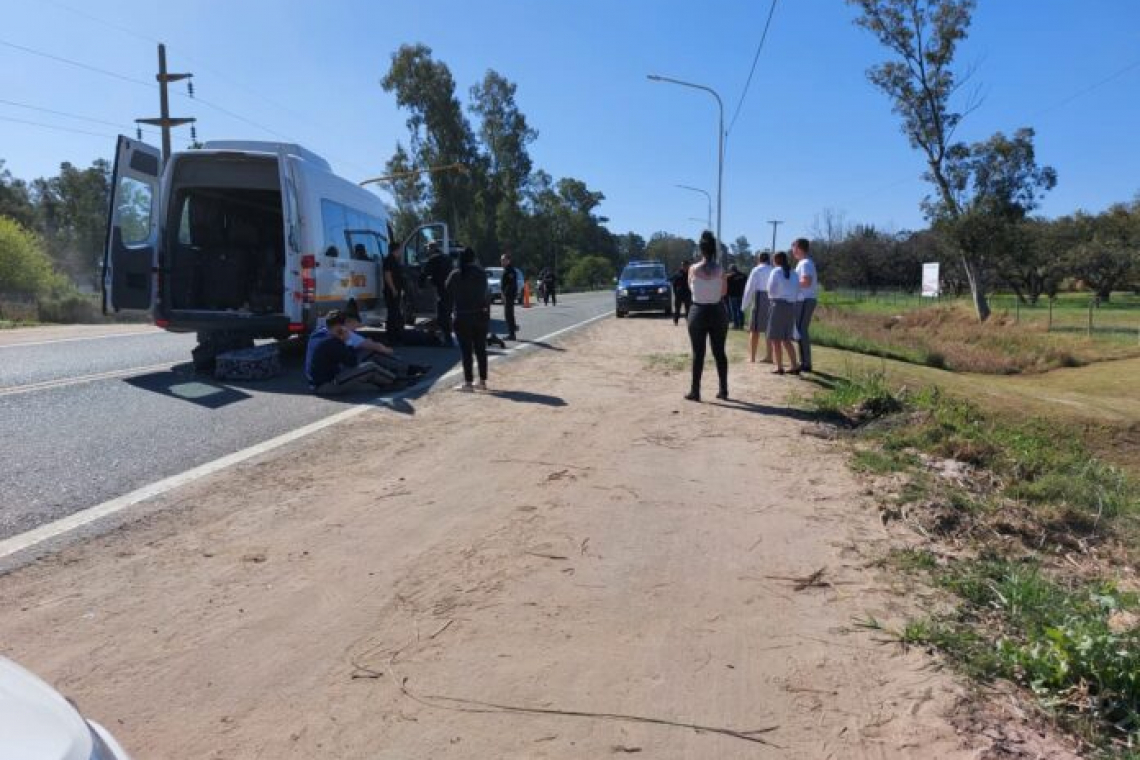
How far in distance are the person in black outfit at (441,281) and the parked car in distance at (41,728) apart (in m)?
10.6

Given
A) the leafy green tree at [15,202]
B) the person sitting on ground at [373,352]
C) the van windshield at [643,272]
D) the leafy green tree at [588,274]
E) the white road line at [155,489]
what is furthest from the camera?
the leafy green tree at [588,274]

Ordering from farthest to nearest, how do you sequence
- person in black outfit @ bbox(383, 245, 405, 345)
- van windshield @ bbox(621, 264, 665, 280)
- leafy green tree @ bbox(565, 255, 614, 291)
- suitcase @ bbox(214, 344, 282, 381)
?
leafy green tree @ bbox(565, 255, 614, 291)
van windshield @ bbox(621, 264, 665, 280)
person in black outfit @ bbox(383, 245, 405, 345)
suitcase @ bbox(214, 344, 282, 381)

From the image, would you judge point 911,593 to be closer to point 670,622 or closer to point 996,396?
point 670,622

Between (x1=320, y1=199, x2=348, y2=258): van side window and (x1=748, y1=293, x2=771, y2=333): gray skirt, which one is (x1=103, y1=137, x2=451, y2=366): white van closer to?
(x1=320, y1=199, x2=348, y2=258): van side window

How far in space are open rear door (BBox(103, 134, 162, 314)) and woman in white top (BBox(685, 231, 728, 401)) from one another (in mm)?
7347

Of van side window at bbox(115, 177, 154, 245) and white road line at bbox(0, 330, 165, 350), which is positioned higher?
van side window at bbox(115, 177, 154, 245)

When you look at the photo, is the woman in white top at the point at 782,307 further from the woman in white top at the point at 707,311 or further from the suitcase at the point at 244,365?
the suitcase at the point at 244,365

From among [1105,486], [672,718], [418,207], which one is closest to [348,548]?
[672,718]

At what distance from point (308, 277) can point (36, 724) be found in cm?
996

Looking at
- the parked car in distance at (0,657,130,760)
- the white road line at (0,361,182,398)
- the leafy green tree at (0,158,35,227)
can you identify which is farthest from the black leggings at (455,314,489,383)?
the leafy green tree at (0,158,35,227)

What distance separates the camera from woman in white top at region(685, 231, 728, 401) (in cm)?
875

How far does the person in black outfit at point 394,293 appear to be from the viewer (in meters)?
14.1

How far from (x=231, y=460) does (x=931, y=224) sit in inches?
1624

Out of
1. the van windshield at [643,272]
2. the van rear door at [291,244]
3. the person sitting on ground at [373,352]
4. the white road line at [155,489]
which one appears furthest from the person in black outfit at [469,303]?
the van windshield at [643,272]
